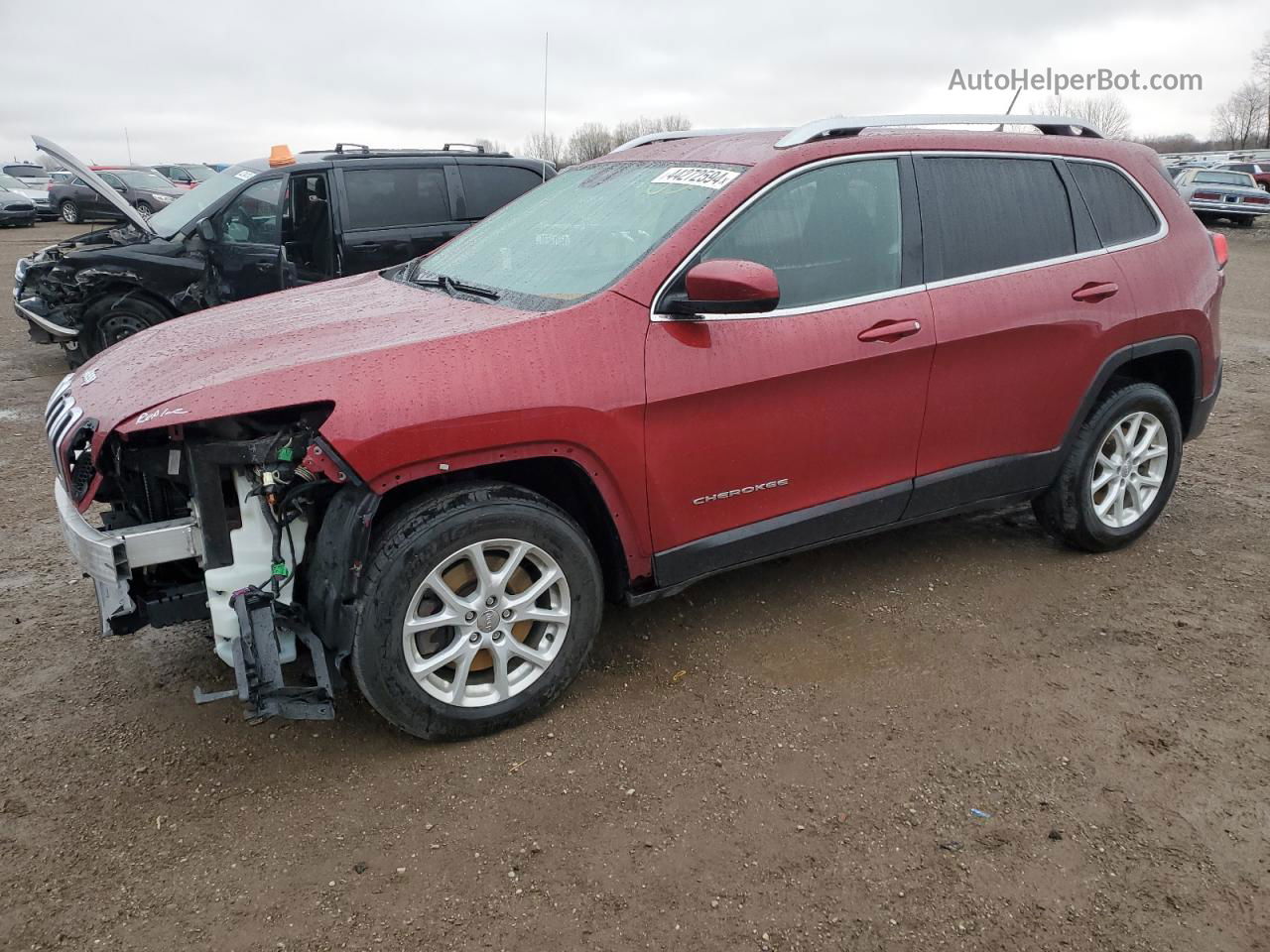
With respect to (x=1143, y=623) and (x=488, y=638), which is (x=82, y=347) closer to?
(x=488, y=638)

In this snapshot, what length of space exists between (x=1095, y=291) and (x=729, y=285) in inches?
77.0

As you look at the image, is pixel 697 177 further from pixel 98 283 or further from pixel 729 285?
pixel 98 283

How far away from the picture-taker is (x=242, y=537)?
2.86 metres

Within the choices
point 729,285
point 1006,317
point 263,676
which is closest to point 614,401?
point 729,285

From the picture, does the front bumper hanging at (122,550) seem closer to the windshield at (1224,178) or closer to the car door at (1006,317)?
the car door at (1006,317)

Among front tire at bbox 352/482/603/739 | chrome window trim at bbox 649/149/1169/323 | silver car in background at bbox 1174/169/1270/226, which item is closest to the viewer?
front tire at bbox 352/482/603/739

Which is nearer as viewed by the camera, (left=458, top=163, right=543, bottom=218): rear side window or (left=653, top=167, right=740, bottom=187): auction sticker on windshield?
(left=653, top=167, right=740, bottom=187): auction sticker on windshield

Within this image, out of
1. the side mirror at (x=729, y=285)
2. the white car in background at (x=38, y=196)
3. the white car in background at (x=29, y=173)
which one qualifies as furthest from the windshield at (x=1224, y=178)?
the white car in background at (x=29, y=173)

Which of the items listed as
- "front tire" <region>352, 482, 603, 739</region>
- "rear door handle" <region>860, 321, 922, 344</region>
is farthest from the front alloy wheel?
"rear door handle" <region>860, 321, 922, 344</region>

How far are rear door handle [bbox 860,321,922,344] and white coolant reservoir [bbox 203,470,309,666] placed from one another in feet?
6.63

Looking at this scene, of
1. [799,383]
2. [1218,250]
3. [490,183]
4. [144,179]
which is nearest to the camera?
[799,383]

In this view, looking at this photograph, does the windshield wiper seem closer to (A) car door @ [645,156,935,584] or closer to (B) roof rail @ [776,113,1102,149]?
(A) car door @ [645,156,935,584]

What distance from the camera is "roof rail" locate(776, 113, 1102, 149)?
350 centimetres

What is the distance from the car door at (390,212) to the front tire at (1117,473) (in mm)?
5248
